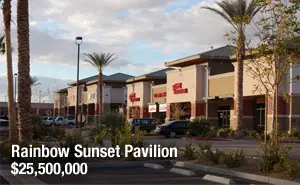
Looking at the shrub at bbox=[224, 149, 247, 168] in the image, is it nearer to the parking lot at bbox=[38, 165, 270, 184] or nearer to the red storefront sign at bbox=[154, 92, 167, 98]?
the parking lot at bbox=[38, 165, 270, 184]

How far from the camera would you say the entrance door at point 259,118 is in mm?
45250

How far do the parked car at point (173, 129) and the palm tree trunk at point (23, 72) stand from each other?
19.7 m

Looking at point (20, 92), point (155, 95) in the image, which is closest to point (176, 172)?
point (20, 92)

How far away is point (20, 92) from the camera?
21078 mm

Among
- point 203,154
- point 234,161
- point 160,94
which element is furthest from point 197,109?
point 234,161

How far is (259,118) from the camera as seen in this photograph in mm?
45938

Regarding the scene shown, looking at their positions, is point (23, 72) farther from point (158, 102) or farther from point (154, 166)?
point (158, 102)

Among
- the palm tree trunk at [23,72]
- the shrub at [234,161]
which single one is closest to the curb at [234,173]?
the shrub at [234,161]

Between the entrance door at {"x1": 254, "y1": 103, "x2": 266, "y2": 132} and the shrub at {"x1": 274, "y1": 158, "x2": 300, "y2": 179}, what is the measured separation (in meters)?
31.4

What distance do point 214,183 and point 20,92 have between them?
35.3 ft

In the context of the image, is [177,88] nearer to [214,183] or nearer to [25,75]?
[25,75]

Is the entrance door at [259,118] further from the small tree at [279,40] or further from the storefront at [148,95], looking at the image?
the small tree at [279,40]

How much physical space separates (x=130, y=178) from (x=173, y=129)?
84.9ft

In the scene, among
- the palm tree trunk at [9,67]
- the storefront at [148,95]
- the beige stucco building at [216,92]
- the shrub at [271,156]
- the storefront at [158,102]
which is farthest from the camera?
the storefront at [148,95]
